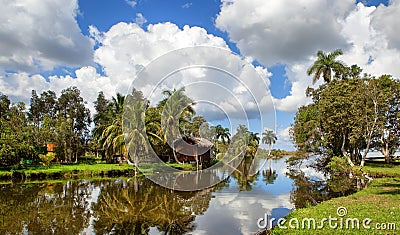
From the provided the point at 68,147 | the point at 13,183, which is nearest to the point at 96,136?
the point at 68,147

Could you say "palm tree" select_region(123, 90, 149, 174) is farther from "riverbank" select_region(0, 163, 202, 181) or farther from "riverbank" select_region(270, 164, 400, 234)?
"riverbank" select_region(270, 164, 400, 234)

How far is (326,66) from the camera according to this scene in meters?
37.0

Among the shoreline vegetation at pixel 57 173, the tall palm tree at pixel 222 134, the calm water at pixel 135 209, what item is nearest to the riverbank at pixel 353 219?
the calm water at pixel 135 209

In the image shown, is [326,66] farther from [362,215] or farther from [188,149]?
[362,215]

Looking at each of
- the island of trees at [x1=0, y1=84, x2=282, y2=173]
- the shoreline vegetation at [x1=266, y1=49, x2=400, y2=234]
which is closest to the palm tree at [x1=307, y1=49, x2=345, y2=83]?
the shoreline vegetation at [x1=266, y1=49, x2=400, y2=234]

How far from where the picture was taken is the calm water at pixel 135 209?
10.7 metres

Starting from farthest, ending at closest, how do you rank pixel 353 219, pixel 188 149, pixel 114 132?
pixel 188 149 < pixel 114 132 < pixel 353 219

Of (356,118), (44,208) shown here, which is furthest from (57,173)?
(356,118)

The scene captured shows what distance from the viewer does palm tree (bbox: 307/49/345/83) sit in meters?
36.2

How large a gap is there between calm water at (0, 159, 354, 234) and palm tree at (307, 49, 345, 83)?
74.7 ft

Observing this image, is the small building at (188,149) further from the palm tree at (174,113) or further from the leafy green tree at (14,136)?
the leafy green tree at (14,136)

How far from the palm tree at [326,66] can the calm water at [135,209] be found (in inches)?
896

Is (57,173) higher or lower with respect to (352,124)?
lower

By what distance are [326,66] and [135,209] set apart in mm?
32056
